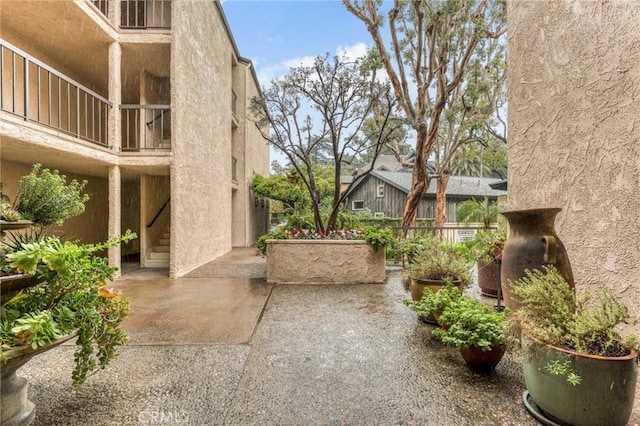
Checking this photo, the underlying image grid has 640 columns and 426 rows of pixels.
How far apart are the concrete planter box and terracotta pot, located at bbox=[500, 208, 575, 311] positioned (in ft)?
9.64

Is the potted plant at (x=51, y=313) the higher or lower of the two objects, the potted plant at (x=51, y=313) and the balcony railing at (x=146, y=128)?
the lower

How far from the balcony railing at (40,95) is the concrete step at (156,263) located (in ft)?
9.41

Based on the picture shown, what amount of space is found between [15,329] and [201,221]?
20.1 ft

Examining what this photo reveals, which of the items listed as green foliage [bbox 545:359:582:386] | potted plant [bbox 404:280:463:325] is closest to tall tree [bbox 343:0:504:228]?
potted plant [bbox 404:280:463:325]

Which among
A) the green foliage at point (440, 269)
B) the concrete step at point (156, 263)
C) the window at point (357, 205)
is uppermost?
the window at point (357, 205)

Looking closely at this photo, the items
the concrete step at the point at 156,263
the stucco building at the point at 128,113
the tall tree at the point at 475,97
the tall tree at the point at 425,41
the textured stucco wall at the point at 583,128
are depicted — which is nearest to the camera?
the textured stucco wall at the point at 583,128

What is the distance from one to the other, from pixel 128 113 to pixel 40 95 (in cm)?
151

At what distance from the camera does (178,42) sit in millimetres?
5973

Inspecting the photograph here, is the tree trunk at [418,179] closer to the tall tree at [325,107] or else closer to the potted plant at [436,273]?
the tall tree at [325,107]

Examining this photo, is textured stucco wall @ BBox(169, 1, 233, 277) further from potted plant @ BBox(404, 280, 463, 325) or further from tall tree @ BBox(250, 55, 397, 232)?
potted plant @ BBox(404, 280, 463, 325)

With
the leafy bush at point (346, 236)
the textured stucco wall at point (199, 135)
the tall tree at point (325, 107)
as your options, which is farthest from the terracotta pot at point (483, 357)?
the textured stucco wall at point (199, 135)

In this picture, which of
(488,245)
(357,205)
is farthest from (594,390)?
(357,205)

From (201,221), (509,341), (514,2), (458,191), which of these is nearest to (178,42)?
(201,221)

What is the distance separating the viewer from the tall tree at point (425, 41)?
7.73 meters
